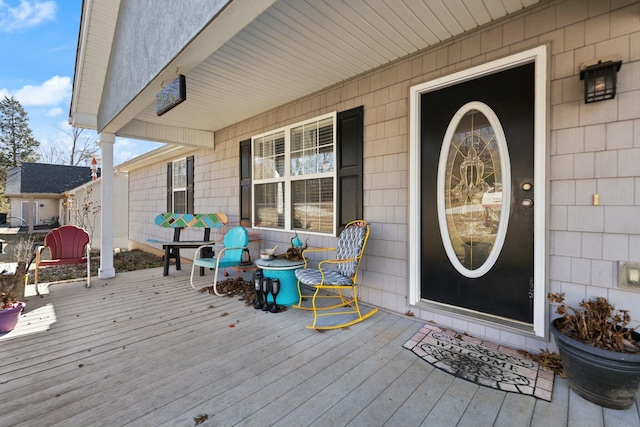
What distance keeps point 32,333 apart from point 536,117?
16.0 feet

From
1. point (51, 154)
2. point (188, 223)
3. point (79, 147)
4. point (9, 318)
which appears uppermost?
point (79, 147)

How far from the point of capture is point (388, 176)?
3.29m

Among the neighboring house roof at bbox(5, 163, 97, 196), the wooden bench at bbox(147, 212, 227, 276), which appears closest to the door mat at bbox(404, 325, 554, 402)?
the wooden bench at bbox(147, 212, 227, 276)

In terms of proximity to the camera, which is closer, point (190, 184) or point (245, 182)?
point (245, 182)

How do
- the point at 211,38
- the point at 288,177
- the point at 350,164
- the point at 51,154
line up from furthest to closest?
the point at 51,154 → the point at 288,177 → the point at 350,164 → the point at 211,38

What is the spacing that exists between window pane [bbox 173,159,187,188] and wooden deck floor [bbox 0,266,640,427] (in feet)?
15.8

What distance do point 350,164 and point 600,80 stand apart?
2302 millimetres

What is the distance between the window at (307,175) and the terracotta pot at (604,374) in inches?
88.5

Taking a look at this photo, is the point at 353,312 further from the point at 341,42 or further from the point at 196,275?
the point at 196,275

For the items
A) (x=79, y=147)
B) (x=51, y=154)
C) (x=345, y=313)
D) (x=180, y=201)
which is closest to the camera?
(x=345, y=313)

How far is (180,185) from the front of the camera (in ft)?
25.3

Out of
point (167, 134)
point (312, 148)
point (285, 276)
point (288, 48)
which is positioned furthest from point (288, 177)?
point (167, 134)

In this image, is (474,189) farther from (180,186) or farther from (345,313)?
(180,186)

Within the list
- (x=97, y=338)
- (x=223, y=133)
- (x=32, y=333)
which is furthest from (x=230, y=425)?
(x=223, y=133)
